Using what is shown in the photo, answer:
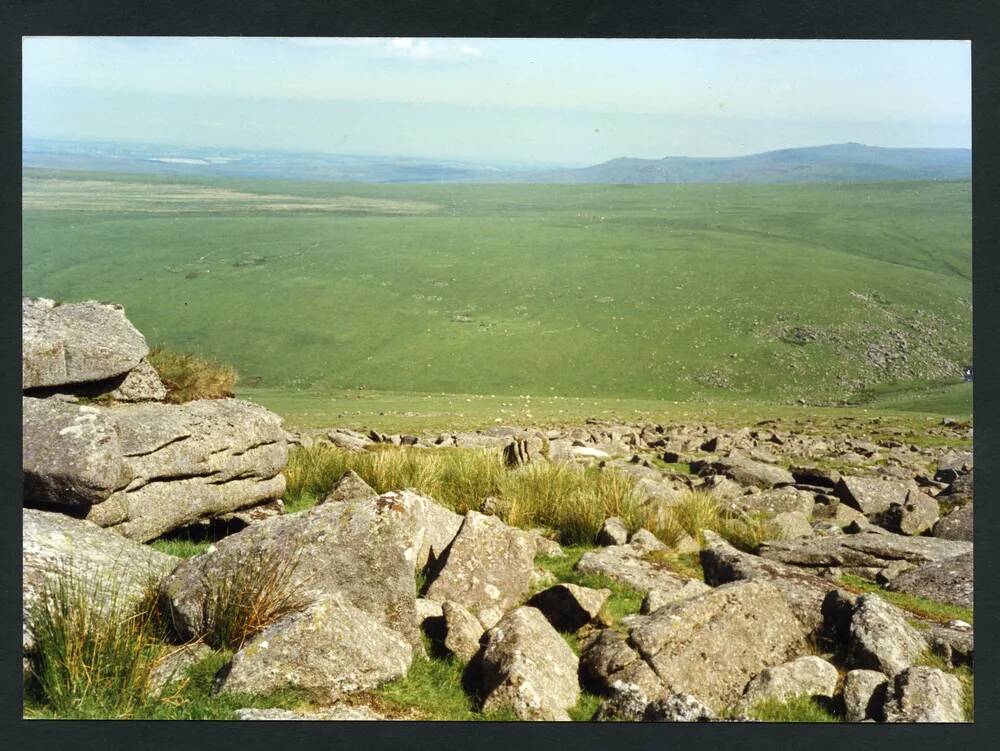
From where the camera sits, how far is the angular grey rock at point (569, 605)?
27.9ft

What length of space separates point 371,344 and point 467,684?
33395 millimetres

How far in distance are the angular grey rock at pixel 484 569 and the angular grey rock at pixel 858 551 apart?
3.26 m

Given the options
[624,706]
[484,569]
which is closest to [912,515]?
[484,569]

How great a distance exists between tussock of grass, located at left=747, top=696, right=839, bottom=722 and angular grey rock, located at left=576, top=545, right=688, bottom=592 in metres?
1.76

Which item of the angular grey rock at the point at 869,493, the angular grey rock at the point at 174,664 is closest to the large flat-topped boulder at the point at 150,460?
the angular grey rock at the point at 174,664

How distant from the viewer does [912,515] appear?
12.8 m

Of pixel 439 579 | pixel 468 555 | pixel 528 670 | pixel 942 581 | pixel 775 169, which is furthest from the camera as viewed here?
pixel 775 169

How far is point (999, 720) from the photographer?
314 inches

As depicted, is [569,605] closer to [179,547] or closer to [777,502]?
[179,547]

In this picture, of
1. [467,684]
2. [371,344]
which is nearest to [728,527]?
[467,684]

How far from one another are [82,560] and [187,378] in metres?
4.37

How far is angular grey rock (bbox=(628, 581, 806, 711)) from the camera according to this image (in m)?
7.61

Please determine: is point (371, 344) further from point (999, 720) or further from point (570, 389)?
point (999, 720)

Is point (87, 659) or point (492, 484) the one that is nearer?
point (87, 659)
